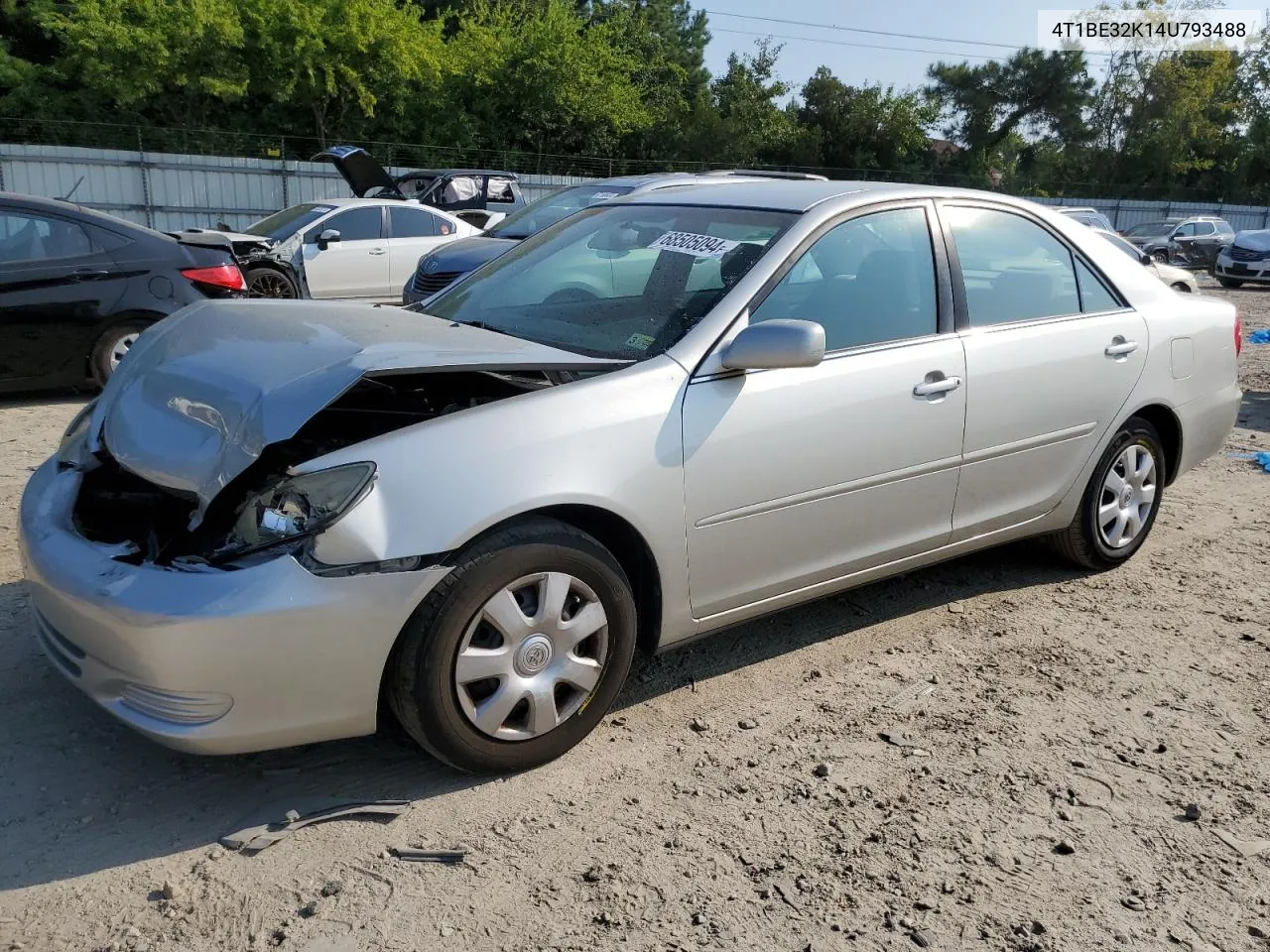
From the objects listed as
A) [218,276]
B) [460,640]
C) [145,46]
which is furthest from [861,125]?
[460,640]

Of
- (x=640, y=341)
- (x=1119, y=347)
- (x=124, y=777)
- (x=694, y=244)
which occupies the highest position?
(x=694, y=244)

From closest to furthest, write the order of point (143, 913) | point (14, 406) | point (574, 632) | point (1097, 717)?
point (143, 913) < point (574, 632) < point (1097, 717) < point (14, 406)

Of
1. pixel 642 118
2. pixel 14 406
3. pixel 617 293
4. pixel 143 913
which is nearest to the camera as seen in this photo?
pixel 143 913

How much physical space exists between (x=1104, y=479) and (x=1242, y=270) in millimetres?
21316

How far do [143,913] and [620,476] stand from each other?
1585 mm

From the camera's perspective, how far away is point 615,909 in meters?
2.55

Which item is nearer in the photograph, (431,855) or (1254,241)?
(431,855)

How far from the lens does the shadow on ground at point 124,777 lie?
2.72 metres

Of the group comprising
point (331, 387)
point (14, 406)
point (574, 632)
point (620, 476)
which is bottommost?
point (14, 406)

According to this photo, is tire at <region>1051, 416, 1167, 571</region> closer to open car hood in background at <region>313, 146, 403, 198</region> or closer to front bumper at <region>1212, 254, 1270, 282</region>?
open car hood in background at <region>313, 146, 403, 198</region>

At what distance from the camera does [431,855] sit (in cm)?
271

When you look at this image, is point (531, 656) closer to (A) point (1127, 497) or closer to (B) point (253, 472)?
(B) point (253, 472)

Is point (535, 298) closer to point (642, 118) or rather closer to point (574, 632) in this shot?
point (574, 632)

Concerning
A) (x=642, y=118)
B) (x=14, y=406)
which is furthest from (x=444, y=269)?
(x=642, y=118)
